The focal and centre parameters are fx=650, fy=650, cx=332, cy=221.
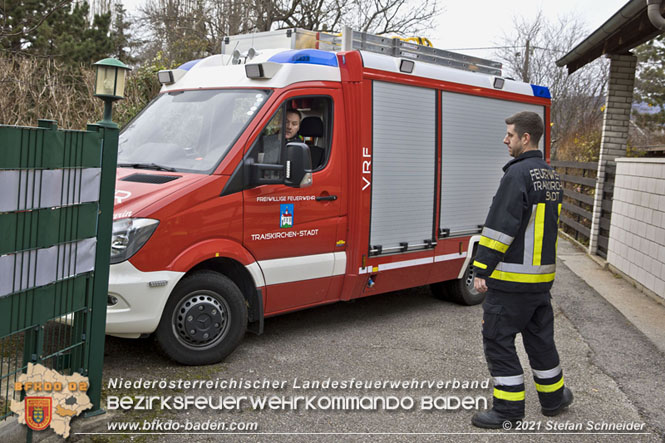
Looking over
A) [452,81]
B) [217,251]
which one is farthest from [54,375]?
[452,81]

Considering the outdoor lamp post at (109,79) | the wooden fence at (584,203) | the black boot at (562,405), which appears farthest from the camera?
the wooden fence at (584,203)

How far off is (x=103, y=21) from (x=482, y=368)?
21.3 meters

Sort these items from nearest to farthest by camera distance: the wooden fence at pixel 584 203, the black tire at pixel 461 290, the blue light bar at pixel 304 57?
the blue light bar at pixel 304 57
the black tire at pixel 461 290
the wooden fence at pixel 584 203

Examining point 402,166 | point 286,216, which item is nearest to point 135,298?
point 286,216

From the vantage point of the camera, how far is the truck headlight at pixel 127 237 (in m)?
4.65

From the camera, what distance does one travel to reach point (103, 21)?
22844mm

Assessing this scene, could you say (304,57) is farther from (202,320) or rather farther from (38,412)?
(38,412)

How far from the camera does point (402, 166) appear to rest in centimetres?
662

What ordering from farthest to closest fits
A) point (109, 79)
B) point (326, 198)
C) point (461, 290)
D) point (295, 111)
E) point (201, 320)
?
point (461, 290) < point (326, 198) < point (295, 111) < point (201, 320) < point (109, 79)

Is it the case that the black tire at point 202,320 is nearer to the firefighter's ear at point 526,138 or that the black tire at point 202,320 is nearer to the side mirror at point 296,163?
the side mirror at point 296,163

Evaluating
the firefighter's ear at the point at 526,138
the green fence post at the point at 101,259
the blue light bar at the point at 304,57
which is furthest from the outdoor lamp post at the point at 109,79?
the firefighter's ear at the point at 526,138

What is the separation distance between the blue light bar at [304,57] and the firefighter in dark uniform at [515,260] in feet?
7.06

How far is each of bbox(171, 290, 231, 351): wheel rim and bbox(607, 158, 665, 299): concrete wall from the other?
590 cm

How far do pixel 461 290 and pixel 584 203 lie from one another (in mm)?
7447
